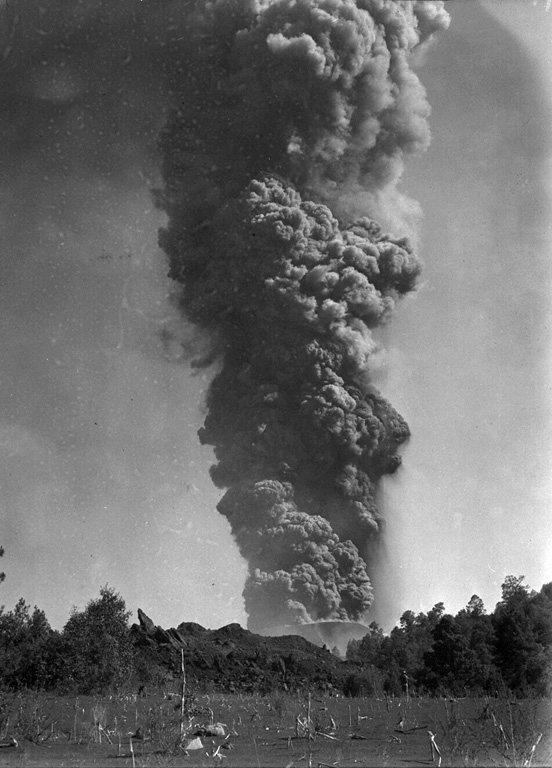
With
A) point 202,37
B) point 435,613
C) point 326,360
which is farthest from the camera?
point 435,613

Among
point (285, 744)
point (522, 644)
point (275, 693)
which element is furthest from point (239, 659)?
point (285, 744)

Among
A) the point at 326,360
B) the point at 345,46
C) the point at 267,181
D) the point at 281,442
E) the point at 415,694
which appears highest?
the point at 345,46

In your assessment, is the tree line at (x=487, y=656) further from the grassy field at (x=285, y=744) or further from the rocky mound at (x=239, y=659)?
the grassy field at (x=285, y=744)

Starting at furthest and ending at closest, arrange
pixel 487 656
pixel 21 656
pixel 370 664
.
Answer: pixel 370 664 < pixel 21 656 < pixel 487 656

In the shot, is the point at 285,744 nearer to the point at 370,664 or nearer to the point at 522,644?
the point at 522,644

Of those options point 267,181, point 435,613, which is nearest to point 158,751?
point 267,181

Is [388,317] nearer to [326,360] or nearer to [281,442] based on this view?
[326,360]
